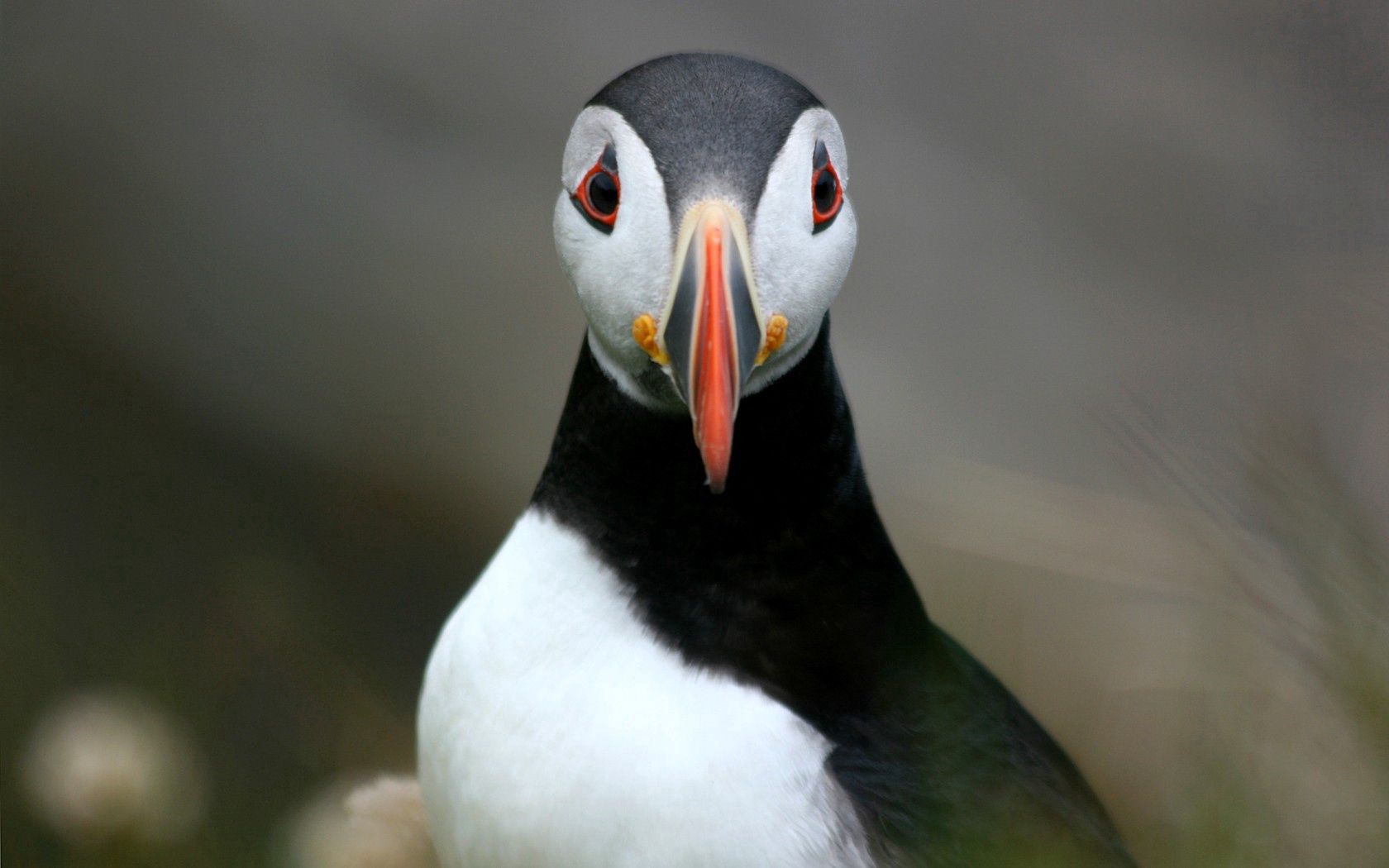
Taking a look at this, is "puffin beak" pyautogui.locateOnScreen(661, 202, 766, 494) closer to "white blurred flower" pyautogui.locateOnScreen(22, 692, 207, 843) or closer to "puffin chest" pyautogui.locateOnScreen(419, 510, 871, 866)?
"puffin chest" pyautogui.locateOnScreen(419, 510, 871, 866)

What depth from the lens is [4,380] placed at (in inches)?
173

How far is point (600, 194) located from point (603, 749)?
0.70 meters

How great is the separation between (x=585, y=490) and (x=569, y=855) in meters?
0.49

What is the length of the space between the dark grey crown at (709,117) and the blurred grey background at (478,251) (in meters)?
2.51

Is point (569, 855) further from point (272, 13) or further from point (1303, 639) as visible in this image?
point (272, 13)

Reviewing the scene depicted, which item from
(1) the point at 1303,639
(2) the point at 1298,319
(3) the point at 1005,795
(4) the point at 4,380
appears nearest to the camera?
(3) the point at 1005,795

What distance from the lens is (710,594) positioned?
1.90 m

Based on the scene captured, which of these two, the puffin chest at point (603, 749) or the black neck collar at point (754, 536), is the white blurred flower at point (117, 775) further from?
the black neck collar at point (754, 536)

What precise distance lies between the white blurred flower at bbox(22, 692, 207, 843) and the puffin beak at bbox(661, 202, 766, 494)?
117cm

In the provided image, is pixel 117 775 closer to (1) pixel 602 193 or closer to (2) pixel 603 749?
(2) pixel 603 749

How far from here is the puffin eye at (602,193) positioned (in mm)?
1753

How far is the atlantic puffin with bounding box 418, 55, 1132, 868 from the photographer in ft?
5.57

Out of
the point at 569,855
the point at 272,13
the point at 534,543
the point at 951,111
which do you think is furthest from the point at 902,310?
the point at 569,855

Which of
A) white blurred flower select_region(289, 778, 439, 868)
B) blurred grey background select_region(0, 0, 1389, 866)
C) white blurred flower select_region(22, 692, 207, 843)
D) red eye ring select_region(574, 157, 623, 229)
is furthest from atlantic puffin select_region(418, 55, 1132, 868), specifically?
blurred grey background select_region(0, 0, 1389, 866)
